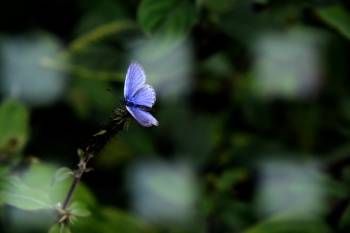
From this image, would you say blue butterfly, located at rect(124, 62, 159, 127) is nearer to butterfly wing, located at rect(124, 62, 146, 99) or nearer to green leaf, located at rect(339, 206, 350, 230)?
butterfly wing, located at rect(124, 62, 146, 99)

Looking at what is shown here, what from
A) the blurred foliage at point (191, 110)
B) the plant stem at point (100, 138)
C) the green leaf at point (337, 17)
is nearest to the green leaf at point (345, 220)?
the blurred foliage at point (191, 110)

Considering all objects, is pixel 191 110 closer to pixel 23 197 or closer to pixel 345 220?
pixel 345 220

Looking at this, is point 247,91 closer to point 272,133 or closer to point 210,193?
point 272,133

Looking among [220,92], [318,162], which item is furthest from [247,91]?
[318,162]

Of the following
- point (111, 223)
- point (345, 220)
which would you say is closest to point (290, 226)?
point (345, 220)

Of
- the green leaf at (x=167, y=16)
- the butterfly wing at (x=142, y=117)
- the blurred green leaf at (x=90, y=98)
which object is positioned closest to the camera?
the butterfly wing at (x=142, y=117)

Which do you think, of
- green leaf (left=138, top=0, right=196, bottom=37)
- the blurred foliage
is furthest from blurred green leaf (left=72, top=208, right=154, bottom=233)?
green leaf (left=138, top=0, right=196, bottom=37)

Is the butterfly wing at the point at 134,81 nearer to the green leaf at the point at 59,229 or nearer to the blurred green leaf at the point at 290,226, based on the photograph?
the green leaf at the point at 59,229
